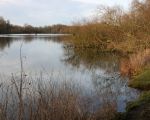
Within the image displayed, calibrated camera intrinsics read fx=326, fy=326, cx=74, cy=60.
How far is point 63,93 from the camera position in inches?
268

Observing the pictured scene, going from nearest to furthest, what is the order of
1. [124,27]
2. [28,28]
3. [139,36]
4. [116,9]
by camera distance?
[139,36]
[124,27]
[116,9]
[28,28]

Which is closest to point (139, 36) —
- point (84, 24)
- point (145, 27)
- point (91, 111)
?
point (145, 27)

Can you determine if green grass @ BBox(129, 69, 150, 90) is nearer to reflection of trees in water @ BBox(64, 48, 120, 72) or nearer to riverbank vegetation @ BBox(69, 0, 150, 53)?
reflection of trees in water @ BBox(64, 48, 120, 72)

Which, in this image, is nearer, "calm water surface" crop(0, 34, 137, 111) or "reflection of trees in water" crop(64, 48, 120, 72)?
"calm water surface" crop(0, 34, 137, 111)

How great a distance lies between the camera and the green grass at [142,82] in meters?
13.1

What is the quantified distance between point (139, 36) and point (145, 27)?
67.5 inches

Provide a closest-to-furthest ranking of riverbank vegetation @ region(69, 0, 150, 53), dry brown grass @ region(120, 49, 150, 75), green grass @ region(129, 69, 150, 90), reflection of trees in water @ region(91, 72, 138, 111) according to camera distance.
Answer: reflection of trees in water @ region(91, 72, 138, 111) → green grass @ region(129, 69, 150, 90) → dry brown grass @ region(120, 49, 150, 75) → riverbank vegetation @ region(69, 0, 150, 53)

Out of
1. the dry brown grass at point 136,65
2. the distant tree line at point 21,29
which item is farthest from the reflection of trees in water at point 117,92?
the distant tree line at point 21,29

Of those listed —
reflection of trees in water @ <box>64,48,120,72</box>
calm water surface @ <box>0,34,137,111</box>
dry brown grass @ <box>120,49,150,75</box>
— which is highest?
dry brown grass @ <box>120,49,150,75</box>

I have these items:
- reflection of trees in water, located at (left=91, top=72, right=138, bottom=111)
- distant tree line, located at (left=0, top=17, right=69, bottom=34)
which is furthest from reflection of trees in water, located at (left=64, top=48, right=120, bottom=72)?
distant tree line, located at (left=0, top=17, right=69, bottom=34)

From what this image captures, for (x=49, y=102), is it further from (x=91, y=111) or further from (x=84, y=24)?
(x=84, y=24)

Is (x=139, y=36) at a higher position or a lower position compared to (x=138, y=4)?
lower

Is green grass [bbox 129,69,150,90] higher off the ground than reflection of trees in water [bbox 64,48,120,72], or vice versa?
green grass [bbox 129,69,150,90]

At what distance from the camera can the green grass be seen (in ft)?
42.9
